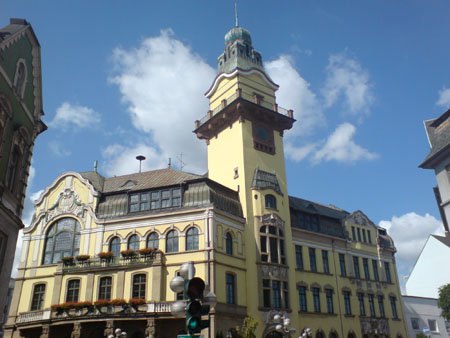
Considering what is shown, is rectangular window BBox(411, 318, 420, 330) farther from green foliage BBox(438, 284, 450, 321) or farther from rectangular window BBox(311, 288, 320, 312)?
rectangular window BBox(311, 288, 320, 312)

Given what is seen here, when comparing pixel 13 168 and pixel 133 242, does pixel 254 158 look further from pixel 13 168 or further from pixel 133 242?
pixel 13 168

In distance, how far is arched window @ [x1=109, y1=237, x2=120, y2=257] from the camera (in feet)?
120

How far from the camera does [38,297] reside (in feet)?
119

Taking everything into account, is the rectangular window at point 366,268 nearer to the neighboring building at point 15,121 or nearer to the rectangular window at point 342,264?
the rectangular window at point 342,264

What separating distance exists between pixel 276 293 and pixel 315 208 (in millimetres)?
A: 13227

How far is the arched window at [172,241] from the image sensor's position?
35625mm

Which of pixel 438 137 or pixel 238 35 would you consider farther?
pixel 238 35

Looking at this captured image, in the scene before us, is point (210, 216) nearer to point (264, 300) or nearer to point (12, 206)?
point (264, 300)

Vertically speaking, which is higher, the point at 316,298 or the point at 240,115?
the point at 240,115

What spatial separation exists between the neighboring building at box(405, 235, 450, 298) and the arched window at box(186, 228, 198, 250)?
3656cm

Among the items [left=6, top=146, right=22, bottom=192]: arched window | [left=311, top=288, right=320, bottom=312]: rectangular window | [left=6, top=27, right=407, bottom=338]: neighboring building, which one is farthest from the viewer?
[left=311, top=288, right=320, bottom=312]: rectangular window

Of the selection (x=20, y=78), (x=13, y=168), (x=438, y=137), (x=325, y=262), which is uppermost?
(x=20, y=78)

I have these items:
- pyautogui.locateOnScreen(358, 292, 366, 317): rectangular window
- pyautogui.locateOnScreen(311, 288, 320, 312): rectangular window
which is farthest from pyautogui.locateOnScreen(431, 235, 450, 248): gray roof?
pyautogui.locateOnScreen(311, 288, 320, 312): rectangular window

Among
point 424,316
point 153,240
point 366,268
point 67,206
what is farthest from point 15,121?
point 424,316
